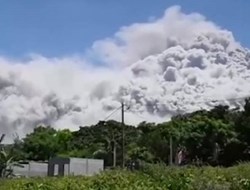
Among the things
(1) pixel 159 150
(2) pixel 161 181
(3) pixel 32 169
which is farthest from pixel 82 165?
(2) pixel 161 181

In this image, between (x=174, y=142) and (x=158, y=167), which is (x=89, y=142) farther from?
(x=158, y=167)

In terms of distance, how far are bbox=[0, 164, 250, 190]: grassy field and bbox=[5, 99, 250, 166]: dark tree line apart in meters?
32.9

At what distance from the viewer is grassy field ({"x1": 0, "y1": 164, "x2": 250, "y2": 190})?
14016mm

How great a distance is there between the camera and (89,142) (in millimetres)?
86938

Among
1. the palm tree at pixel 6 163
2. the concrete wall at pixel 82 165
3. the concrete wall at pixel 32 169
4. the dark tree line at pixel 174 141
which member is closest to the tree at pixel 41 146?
the dark tree line at pixel 174 141

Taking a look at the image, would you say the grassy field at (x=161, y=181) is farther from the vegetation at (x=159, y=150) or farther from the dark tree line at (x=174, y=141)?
the dark tree line at (x=174, y=141)

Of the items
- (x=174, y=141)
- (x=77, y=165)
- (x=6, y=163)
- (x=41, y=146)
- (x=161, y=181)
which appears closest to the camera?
(x=161, y=181)

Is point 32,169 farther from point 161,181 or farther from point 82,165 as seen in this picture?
point 161,181

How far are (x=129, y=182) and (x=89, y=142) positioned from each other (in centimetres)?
7179

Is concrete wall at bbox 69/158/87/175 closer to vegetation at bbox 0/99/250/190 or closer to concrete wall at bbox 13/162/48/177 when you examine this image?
vegetation at bbox 0/99/250/190

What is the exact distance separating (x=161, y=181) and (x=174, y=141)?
53.8 meters

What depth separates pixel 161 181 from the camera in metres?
15.6

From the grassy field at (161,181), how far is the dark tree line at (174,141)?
108 feet

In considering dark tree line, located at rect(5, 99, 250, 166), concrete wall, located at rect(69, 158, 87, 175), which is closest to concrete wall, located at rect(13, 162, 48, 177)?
dark tree line, located at rect(5, 99, 250, 166)
